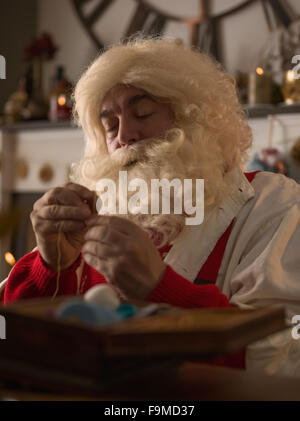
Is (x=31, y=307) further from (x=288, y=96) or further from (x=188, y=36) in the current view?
(x=188, y=36)

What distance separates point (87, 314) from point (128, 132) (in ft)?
2.64

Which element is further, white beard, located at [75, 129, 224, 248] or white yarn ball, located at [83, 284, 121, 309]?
white beard, located at [75, 129, 224, 248]

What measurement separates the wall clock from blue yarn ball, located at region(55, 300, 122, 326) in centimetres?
227

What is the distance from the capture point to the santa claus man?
101cm

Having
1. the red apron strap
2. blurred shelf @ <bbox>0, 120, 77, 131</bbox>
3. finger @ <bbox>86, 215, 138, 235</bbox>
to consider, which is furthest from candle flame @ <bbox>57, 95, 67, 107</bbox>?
finger @ <bbox>86, 215, 138, 235</bbox>

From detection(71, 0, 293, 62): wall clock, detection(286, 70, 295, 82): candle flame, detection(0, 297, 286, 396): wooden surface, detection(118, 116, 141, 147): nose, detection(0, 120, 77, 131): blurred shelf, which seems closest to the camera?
detection(0, 297, 286, 396): wooden surface

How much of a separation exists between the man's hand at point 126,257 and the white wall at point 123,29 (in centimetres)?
201

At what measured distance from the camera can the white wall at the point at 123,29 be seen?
266 centimetres

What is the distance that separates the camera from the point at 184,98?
1.39 m

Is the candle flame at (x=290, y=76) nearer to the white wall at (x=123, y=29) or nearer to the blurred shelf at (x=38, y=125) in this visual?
the white wall at (x=123, y=29)

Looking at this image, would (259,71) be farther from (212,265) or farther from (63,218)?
(63,218)

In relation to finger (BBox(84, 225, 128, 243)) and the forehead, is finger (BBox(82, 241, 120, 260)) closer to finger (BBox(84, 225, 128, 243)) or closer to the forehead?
finger (BBox(84, 225, 128, 243))

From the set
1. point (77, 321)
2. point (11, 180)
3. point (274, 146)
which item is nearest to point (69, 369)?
point (77, 321)

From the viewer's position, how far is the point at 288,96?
2.36 metres
